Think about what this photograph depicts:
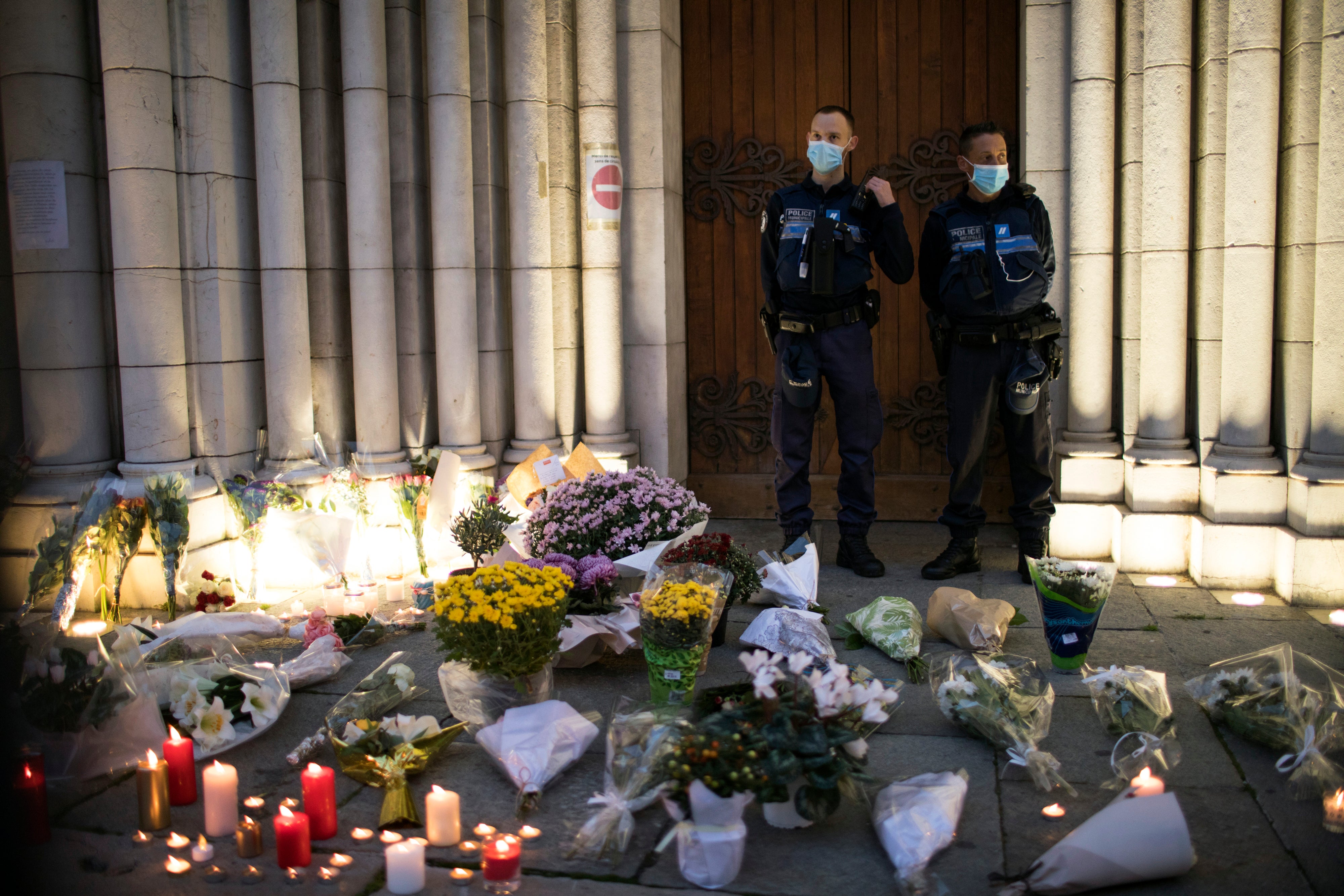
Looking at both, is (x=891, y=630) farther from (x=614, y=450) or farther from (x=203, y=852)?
(x=203, y=852)

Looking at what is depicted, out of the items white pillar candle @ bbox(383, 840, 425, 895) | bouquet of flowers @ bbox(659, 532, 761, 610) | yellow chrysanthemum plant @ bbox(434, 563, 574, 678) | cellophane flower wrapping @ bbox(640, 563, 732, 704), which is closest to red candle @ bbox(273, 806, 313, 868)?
white pillar candle @ bbox(383, 840, 425, 895)

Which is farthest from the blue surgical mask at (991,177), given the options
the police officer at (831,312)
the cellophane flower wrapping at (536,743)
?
the cellophane flower wrapping at (536,743)

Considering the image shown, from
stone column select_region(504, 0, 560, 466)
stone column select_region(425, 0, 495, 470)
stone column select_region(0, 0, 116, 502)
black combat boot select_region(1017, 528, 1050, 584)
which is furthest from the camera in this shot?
stone column select_region(504, 0, 560, 466)

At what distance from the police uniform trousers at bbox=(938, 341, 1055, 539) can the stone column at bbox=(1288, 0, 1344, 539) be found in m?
0.92

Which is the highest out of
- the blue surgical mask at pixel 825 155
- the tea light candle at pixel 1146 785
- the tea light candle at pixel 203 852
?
the blue surgical mask at pixel 825 155

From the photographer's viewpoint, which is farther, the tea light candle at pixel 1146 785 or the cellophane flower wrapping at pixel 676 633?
the cellophane flower wrapping at pixel 676 633

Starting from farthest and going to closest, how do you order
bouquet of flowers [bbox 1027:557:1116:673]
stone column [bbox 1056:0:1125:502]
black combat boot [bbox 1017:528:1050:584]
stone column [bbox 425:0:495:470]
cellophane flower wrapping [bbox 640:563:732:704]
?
stone column [bbox 425:0:495:470]
stone column [bbox 1056:0:1125:502]
black combat boot [bbox 1017:528:1050:584]
bouquet of flowers [bbox 1027:557:1116:673]
cellophane flower wrapping [bbox 640:563:732:704]

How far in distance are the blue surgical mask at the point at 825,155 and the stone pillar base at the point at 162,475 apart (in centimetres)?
268

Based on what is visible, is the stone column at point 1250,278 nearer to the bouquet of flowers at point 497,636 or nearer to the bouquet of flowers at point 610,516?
the bouquet of flowers at point 610,516

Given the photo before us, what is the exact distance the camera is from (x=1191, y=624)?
3939 millimetres

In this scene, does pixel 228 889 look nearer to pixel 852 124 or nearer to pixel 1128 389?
pixel 852 124

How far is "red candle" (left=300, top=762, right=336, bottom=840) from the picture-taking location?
2488mm

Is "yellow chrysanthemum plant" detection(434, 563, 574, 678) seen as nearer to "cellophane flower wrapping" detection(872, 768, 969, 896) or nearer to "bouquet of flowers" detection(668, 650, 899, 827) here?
"bouquet of flowers" detection(668, 650, 899, 827)

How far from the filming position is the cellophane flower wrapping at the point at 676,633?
121 inches
